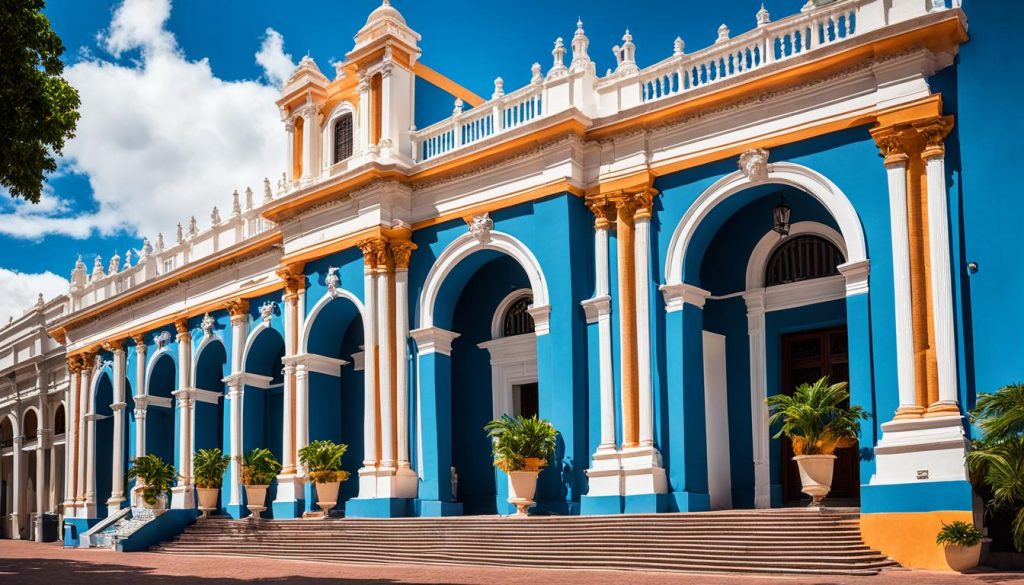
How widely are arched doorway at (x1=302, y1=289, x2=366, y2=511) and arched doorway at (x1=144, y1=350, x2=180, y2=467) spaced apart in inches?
263

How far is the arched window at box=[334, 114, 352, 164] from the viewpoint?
881 inches

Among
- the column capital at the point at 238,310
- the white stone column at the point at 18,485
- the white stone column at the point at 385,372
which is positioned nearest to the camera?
the white stone column at the point at 385,372

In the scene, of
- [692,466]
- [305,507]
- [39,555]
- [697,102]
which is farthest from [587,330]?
[39,555]

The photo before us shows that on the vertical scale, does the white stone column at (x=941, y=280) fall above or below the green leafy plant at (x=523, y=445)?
above

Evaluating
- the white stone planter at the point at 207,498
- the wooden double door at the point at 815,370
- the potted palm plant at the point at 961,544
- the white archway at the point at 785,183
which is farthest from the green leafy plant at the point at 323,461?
the potted palm plant at the point at 961,544

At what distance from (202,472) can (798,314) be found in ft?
43.6

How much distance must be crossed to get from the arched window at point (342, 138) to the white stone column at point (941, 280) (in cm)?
1171

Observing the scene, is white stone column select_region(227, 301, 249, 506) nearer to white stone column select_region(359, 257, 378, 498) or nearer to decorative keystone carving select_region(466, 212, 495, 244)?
white stone column select_region(359, 257, 378, 498)

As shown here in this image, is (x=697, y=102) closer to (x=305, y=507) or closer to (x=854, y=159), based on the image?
(x=854, y=159)

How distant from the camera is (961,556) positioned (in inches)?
496

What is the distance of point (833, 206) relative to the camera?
15320 mm

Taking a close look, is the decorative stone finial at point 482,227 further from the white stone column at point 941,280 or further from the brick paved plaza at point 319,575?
the white stone column at point 941,280

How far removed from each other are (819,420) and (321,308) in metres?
10.8

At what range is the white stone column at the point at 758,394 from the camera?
17.0 m
